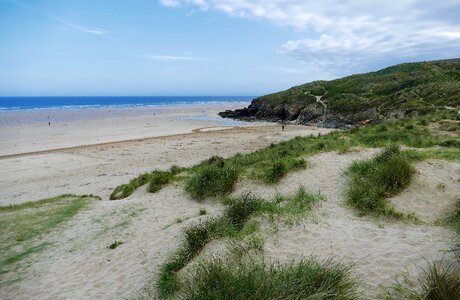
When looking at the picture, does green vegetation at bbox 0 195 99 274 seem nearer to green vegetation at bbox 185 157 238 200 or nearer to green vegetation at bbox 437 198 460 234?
green vegetation at bbox 185 157 238 200

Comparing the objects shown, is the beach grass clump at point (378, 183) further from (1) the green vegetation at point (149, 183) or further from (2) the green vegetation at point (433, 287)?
(1) the green vegetation at point (149, 183)

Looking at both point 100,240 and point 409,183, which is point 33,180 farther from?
point 409,183

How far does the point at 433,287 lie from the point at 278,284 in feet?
7.64

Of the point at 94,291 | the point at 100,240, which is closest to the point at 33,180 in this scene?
the point at 100,240

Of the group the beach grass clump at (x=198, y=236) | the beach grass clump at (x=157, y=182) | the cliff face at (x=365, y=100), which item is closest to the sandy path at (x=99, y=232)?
the beach grass clump at (x=157, y=182)

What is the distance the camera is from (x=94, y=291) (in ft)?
26.1

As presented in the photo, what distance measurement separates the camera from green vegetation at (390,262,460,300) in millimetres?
5032

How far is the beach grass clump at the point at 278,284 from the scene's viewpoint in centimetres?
504

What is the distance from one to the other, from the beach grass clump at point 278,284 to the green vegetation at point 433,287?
0.81 meters

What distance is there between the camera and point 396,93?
50.0m

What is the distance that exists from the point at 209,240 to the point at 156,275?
149 centimetres

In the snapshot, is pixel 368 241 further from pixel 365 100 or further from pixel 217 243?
pixel 365 100

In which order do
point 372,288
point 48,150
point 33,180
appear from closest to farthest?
point 372,288 < point 33,180 < point 48,150

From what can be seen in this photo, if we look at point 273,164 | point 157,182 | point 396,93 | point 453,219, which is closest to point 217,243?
point 453,219
